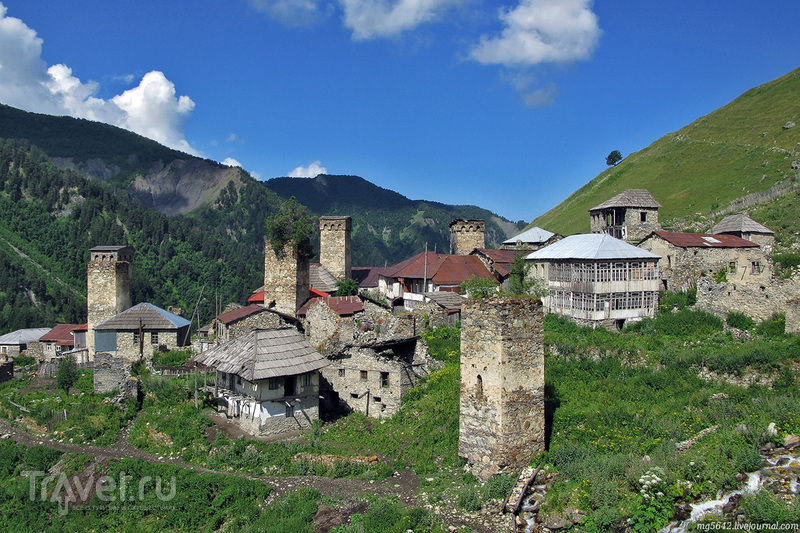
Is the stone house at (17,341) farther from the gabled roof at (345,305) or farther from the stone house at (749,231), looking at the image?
the stone house at (749,231)

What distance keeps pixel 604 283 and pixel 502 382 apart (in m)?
14.1

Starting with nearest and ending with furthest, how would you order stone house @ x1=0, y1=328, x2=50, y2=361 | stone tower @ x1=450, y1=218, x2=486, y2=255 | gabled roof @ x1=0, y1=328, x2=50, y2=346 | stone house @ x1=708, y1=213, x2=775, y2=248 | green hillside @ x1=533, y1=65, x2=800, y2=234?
stone house @ x1=708, y1=213, x2=775, y2=248 < stone tower @ x1=450, y1=218, x2=486, y2=255 < stone house @ x1=0, y1=328, x2=50, y2=361 < gabled roof @ x1=0, y1=328, x2=50, y2=346 < green hillside @ x1=533, y1=65, x2=800, y2=234

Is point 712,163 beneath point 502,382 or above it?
above

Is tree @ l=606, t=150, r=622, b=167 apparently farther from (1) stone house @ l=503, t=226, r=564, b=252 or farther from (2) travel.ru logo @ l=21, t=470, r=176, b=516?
(2) travel.ru logo @ l=21, t=470, r=176, b=516

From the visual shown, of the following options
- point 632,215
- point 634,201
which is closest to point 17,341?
point 632,215

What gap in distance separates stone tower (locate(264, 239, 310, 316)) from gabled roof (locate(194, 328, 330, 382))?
898cm

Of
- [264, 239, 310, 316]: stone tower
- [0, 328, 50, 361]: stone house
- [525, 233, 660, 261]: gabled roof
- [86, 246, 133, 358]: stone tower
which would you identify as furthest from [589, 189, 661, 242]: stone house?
[0, 328, 50, 361]: stone house

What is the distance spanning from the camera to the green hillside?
188ft

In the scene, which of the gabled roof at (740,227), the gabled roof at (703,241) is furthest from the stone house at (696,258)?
the gabled roof at (740,227)

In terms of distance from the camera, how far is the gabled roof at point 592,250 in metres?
25.6

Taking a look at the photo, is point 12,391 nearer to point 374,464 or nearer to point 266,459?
point 266,459

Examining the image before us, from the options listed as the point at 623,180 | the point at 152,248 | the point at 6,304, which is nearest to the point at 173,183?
the point at 152,248

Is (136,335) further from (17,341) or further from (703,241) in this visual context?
(703,241)

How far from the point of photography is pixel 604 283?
25.2 m
